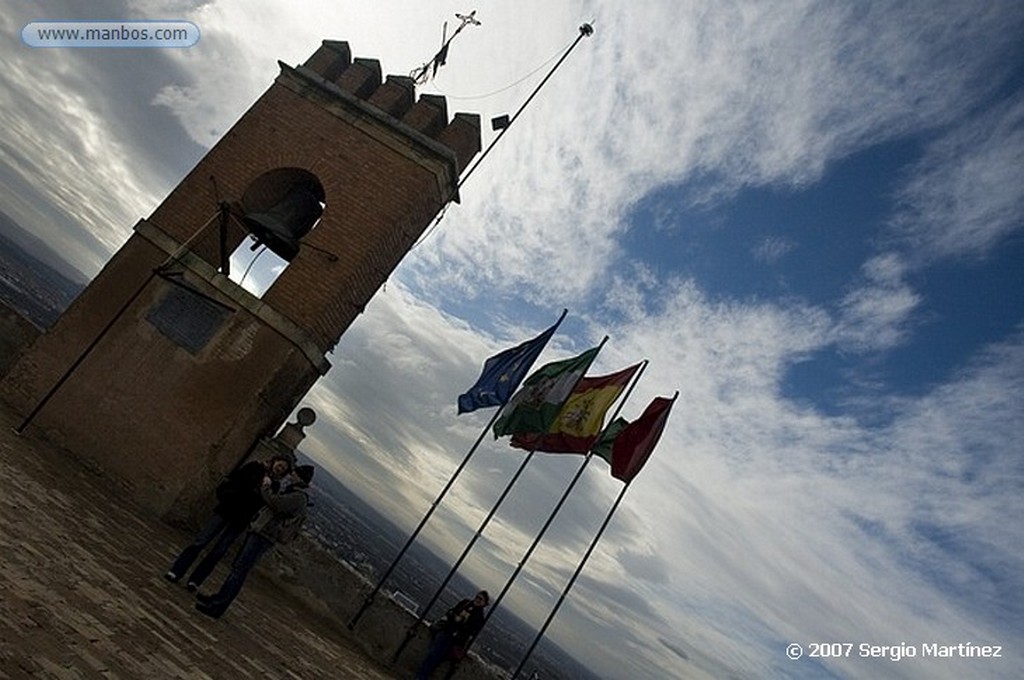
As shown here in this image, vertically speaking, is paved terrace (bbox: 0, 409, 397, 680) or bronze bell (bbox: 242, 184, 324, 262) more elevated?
bronze bell (bbox: 242, 184, 324, 262)

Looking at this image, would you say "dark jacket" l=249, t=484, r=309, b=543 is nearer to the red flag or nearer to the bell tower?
the bell tower

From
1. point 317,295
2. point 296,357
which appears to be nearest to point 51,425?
point 296,357

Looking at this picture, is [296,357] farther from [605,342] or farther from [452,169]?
[605,342]

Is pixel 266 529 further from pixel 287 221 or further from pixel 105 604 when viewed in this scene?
pixel 287 221

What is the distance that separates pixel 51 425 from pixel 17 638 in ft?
24.8

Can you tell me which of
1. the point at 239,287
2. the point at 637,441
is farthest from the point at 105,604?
the point at 637,441

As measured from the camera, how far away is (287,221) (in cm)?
1191

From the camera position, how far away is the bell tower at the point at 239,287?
32.6 ft

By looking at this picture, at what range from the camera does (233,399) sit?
33.1 ft

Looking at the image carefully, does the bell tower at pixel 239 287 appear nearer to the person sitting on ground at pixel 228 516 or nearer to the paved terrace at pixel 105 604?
the paved terrace at pixel 105 604

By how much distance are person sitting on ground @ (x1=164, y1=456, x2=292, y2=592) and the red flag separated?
7.66 meters

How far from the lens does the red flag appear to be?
514 inches

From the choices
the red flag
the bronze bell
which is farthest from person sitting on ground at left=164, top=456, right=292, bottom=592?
the red flag

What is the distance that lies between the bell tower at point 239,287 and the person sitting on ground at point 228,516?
286 centimetres
